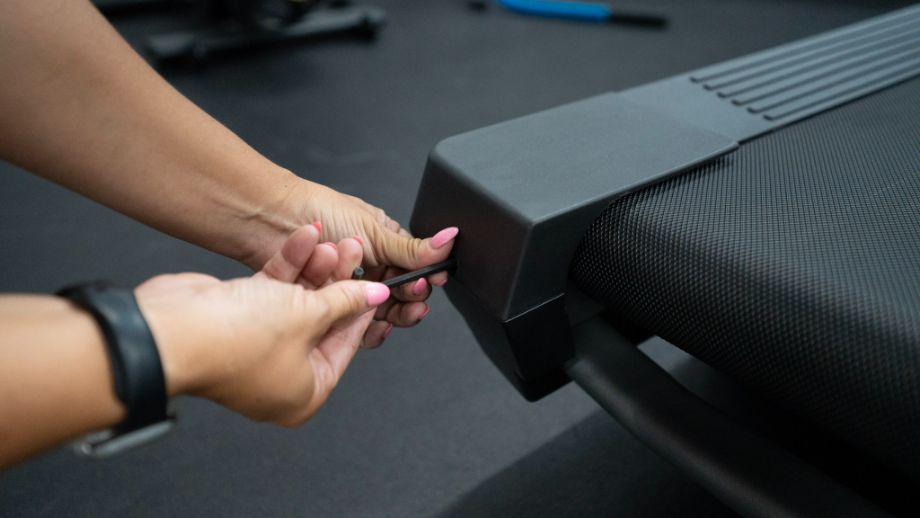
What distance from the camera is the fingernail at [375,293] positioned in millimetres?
506

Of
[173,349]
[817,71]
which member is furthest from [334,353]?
[817,71]

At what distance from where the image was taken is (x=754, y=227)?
18.2 inches

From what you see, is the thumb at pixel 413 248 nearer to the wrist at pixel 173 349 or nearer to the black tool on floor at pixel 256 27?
the wrist at pixel 173 349

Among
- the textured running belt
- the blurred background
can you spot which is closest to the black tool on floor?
the blurred background

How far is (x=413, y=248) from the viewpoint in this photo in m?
0.58

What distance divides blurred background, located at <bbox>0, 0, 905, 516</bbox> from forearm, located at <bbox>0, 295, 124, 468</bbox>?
520mm

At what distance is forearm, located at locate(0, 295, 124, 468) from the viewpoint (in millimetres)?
348

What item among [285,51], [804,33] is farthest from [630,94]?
[804,33]

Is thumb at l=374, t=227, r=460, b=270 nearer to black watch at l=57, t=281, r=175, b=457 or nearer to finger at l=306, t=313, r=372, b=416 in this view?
finger at l=306, t=313, r=372, b=416

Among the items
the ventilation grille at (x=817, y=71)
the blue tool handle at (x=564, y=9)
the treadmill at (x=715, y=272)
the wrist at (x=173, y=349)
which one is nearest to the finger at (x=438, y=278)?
the treadmill at (x=715, y=272)

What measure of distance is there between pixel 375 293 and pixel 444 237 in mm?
73

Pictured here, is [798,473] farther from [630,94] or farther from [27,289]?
[27,289]

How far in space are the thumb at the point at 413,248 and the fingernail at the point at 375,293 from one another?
52 mm

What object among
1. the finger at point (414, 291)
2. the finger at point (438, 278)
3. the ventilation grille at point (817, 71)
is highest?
the ventilation grille at point (817, 71)
